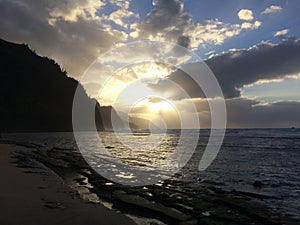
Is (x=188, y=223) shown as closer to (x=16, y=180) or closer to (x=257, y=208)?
(x=257, y=208)

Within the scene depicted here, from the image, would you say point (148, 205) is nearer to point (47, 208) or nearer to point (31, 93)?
point (47, 208)

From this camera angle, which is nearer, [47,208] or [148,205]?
[47,208]

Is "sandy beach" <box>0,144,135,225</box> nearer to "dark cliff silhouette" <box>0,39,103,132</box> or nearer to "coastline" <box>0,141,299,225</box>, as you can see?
"coastline" <box>0,141,299,225</box>

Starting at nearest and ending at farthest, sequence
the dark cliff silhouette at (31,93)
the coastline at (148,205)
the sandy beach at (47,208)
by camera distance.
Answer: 1. the sandy beach at (47,208)
2. the coastline at (148,205)
3. the dark cliff silhouette at (31,93)

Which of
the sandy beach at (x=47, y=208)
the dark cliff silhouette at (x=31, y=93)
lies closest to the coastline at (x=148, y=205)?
the sandy beach at (x=47, y=208)

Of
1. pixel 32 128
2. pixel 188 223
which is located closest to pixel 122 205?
pixel 188 223

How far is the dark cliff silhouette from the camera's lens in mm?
141000

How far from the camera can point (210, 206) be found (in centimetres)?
1180

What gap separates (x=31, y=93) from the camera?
154 metres

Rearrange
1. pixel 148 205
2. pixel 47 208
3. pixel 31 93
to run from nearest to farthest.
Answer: pixel 47 208, pixel 148 205, pixel 31 93

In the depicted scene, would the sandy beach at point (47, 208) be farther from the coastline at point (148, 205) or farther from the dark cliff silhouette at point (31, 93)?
the dark cliff silhouette at point (31, 93)

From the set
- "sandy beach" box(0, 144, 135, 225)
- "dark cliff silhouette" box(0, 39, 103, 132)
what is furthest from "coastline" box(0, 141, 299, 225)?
"dark cliff silhouette" box(0, 39, 103, 132)

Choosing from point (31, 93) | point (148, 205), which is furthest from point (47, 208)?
point (31, 93)

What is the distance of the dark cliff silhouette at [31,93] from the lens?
141 m
